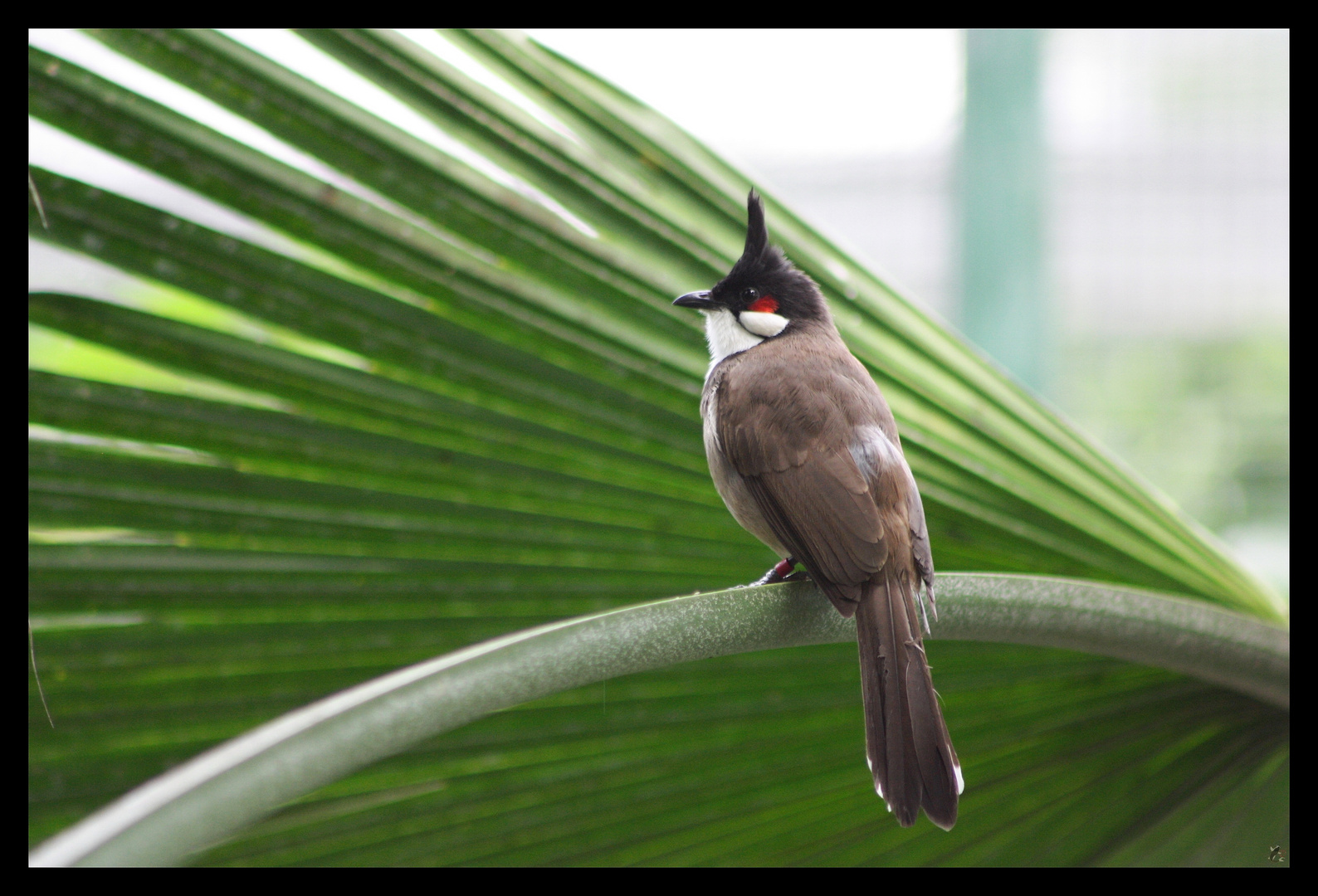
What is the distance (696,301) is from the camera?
Result: 3.10 ft

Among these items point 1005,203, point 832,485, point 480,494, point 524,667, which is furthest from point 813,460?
point 1005,203

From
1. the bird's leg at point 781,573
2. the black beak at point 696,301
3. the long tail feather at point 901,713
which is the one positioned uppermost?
the black beak at point 696,301

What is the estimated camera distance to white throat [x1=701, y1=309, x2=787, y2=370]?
1000mm

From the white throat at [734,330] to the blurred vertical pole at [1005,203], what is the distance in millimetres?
1085

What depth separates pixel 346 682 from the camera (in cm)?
92

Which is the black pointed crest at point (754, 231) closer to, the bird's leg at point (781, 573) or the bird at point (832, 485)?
the bird at point (832, 485)

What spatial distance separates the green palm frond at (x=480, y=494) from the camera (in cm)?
76

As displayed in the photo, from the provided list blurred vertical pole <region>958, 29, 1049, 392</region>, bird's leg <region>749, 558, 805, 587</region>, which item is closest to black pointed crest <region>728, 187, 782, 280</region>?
bird's leg <region>749, 558, 805, 587</region>

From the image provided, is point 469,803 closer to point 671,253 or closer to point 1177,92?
point 671,253

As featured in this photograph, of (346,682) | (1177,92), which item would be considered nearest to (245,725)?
(346,682)

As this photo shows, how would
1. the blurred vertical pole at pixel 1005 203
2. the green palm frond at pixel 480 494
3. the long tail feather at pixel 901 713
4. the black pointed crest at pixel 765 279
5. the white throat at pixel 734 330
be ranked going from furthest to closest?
the blurred vertical pole at pixel 1005 203 < the white throat at pixel 734 330 < the black pointed crest at pixel 765 279 < the green palm frond at pixel 480 494 < the long tail feather at pixel 901 713

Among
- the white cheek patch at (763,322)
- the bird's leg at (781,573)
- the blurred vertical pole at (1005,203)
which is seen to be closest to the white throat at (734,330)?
the white cheek patch at (763,322)

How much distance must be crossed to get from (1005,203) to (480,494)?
5.05 ft

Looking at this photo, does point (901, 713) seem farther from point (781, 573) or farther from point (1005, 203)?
point (1005, 203)
